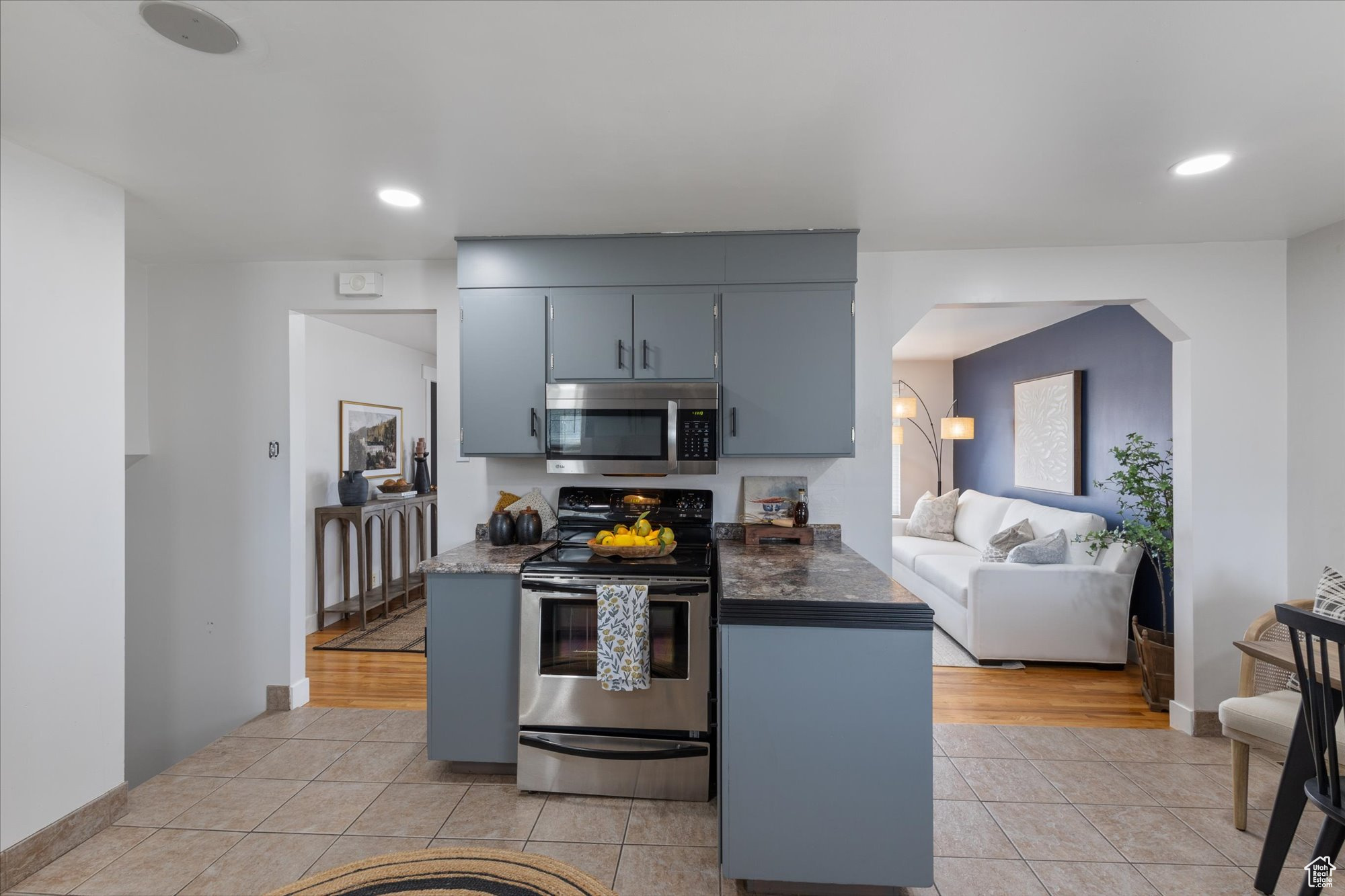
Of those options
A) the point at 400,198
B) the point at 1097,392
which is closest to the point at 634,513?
the point at 400,198

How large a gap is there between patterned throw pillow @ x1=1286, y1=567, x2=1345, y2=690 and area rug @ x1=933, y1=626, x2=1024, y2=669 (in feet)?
6.57

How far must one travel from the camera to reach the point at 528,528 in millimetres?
3172

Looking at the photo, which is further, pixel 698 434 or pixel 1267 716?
pixel 698 434

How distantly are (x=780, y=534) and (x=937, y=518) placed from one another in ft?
12.6

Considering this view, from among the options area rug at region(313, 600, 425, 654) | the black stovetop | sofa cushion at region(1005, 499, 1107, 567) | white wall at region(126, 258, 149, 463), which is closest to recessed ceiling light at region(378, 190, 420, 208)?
the black stovetop

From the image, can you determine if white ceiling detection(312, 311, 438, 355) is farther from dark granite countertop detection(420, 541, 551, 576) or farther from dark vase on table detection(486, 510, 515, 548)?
dark granite countertop detection(420, 541, 551, 576)

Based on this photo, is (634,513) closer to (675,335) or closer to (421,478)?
(675,335)

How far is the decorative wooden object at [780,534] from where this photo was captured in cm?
320

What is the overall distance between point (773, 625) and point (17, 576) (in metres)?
2.36

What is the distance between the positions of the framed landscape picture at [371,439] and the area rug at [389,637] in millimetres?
1286

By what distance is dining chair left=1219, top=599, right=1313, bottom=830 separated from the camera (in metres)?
2.20

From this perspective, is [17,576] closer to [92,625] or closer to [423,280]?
[92,625]

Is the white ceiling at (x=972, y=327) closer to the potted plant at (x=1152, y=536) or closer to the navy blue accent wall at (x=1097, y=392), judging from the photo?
the navy blue accent wall at (x=1097, y=392)

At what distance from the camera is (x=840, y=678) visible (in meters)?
1.96
